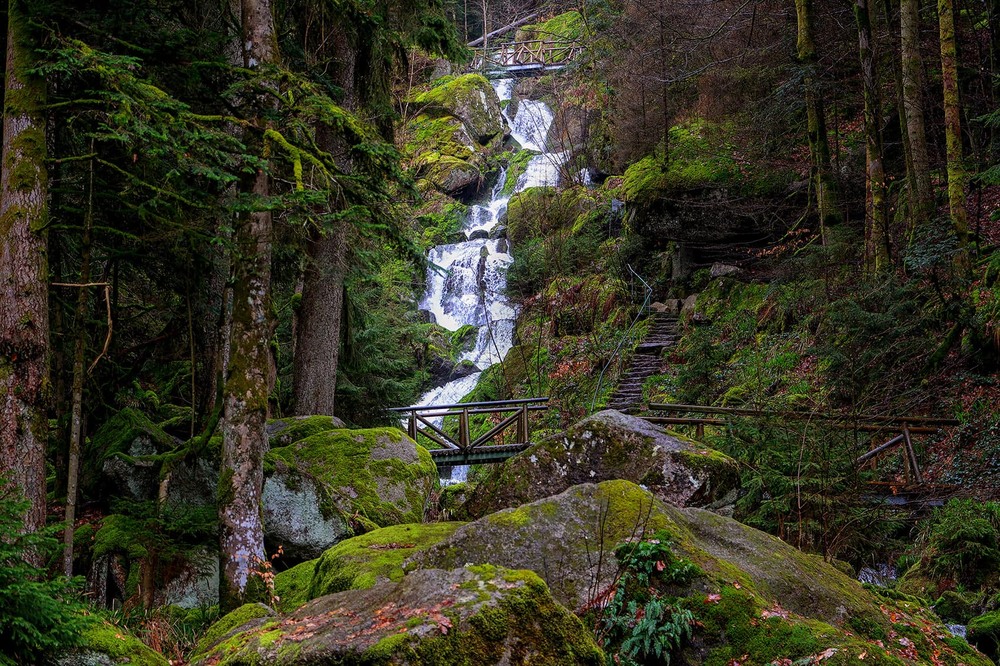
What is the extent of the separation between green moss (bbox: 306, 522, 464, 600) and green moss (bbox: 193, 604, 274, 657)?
54 centimetres

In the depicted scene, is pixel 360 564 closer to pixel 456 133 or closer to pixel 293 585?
pixel 293 585

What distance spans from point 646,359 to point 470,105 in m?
19.9

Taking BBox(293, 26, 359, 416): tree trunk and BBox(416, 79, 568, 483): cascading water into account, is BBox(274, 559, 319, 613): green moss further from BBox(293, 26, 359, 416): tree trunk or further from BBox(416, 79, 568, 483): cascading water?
BBox(416, 79, 568, 483): cascading water

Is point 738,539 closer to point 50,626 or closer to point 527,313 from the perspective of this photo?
point 50,626

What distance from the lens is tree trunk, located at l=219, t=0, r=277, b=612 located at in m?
6.20

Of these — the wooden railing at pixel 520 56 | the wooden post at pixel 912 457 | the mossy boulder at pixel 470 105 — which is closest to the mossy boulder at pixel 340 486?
the wooden post at pixel 912 457

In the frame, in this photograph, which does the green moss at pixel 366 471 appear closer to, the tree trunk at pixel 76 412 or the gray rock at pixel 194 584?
the gray rock at pixel 194 584

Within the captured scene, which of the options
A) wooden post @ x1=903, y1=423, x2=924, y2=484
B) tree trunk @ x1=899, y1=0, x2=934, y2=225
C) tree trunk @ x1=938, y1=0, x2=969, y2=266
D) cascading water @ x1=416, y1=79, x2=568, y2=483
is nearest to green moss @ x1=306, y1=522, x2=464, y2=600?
wooden post @ x1=903, y1=423, x2=924, y2=484

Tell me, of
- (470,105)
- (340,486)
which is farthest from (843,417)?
(470,105)

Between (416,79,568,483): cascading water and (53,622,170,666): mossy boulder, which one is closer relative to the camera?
(53,622,170,666): mossy boulder

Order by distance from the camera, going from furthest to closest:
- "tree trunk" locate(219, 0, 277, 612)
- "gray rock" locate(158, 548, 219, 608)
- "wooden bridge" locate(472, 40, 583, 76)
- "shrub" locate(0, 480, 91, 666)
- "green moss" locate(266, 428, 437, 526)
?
1. "wooden bridge" locate(472, 40, 583, 76)
2. "green moss" locate(266, 428, 437, 526)
3. "gray rock" locate(158, 548, 219, 608)
4. "tree trunk" locate(219, 0, 277, 612)
5. "shrub" locate(0, 480, 91, 666)

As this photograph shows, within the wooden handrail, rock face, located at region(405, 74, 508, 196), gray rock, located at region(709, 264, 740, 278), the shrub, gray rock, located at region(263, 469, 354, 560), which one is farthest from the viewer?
rock face, located at region(405, 74, 508, 196)

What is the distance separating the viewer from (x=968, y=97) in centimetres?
1327

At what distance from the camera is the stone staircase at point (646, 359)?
655 inches
